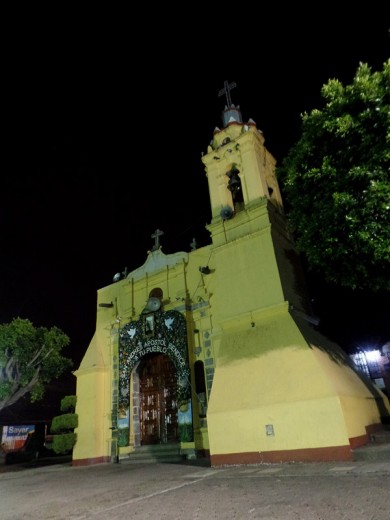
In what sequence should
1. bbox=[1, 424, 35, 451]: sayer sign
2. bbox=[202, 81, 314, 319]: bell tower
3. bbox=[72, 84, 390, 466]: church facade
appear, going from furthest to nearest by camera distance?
bbox=[1, 424, 35, 451]: sayer sign → bbox=[202, 81, 314, 319]: bell tower → bbox=[72, 84, 390, 466]: church facade

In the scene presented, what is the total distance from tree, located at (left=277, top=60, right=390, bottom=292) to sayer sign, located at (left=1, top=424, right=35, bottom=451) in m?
26.9

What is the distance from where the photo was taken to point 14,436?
88.2 feet

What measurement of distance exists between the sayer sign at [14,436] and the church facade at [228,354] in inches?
Answer: 603

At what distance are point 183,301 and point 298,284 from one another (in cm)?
463

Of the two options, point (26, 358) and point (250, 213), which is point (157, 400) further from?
point (250, 213)

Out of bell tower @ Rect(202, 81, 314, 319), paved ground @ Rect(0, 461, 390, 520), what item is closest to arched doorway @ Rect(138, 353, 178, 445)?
bell tower @ Rect(202, 81, 314, 319)

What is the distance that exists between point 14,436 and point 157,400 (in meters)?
18.7

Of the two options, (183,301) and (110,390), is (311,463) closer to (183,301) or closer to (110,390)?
(183,301)

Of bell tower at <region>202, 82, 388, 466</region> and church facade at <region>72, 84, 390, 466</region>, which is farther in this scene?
church facade at <region>72, 84, 390, 466</region>

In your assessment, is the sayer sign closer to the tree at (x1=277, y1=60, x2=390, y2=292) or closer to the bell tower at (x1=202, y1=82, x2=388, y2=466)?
the bell tower at (x1=202, y1=82, x2=388, y2=466)

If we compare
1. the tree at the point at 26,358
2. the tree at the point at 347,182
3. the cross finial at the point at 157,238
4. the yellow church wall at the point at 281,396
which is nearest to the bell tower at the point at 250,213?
the yellow church wall at the point at 281,396

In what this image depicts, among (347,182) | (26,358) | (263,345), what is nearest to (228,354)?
(263,345)

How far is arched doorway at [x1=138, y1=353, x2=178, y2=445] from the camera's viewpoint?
46.6 ft

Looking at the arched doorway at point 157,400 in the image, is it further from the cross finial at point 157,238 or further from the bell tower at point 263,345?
the cross finial at point 157,238
